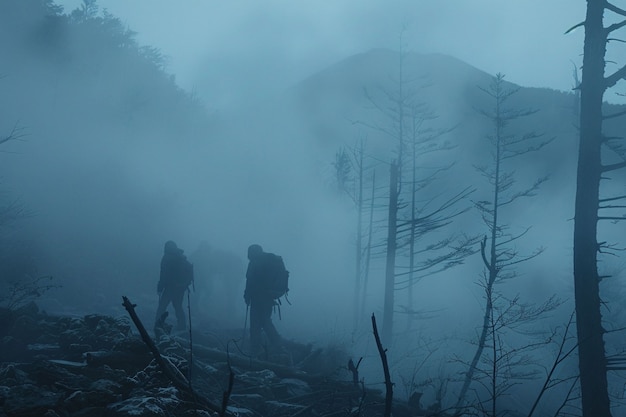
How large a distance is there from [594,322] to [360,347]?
33.1ft

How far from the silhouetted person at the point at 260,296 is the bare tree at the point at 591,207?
6.56 metres

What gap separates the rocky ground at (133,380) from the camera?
16.2 feet

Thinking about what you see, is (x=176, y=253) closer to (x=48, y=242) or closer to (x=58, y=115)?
(x=48, y=242)

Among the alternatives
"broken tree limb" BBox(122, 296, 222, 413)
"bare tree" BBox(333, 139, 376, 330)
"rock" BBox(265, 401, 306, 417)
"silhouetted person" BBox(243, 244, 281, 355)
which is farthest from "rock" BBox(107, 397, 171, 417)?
"bare tree" BBox(333, 139, 376, 330)

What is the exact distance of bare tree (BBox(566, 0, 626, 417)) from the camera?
24.6 ft

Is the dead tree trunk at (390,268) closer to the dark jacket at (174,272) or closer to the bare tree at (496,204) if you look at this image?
the bare tree at (496,204)

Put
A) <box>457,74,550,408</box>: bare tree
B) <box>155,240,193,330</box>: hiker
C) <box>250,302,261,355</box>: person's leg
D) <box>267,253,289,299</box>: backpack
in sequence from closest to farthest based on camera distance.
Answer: <box>457,74,550,408</box>: bare tree → <box>250,302,261,355</box>: person's leg → <box>267,253,289,299</box>: backpack → <box>155,240,193,330</box>: hiker

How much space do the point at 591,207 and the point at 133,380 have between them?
6765 millimetres

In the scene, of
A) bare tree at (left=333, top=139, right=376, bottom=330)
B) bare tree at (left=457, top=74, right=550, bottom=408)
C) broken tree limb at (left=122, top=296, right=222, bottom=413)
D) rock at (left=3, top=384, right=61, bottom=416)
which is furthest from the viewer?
bare tree at (left=333, top=139, right=376, bottom=330)

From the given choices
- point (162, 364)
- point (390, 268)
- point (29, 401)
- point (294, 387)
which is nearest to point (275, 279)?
point (294, 387)

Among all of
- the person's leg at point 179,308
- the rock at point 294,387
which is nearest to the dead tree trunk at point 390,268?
the person's leg at point 179,308

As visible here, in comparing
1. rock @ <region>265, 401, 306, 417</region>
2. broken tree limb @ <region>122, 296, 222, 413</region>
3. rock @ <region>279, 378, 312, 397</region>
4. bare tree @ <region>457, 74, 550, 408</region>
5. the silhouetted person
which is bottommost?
rock @ <region>265, 401, 306, 417</region>

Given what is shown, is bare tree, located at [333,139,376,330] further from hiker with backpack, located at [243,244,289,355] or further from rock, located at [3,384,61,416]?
rock, located at [3,384,61,416]

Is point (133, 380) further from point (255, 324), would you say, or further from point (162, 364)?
point (255, 324)
